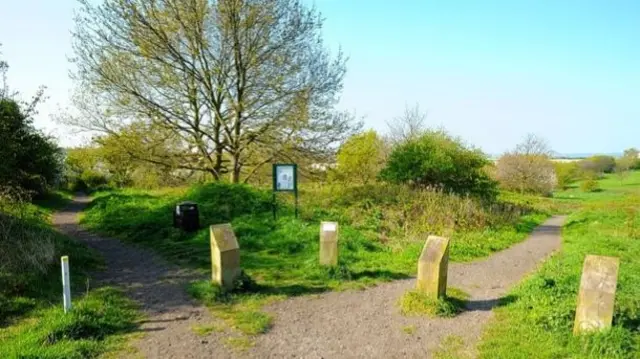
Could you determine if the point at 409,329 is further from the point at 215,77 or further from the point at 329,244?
the point at 215,77

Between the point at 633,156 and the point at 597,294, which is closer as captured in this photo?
the point at 597,294

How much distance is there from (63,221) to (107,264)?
10026 mm

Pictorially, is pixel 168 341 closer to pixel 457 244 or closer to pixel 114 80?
pixel 457 244

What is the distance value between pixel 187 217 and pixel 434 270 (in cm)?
818

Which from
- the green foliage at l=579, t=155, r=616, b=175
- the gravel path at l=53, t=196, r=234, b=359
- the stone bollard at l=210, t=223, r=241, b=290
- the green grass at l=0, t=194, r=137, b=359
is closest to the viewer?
the green grass at l=0, t=194, r=137, b=359

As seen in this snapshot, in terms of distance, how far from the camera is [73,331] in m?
5.27

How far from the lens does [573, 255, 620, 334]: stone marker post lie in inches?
200

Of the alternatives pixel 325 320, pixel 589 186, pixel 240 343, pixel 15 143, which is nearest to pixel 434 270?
pixel 325 320

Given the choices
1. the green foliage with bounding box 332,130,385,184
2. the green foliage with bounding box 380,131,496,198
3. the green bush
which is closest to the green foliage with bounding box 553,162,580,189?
the green bush

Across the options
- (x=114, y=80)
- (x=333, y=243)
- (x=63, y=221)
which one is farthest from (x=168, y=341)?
(x=63, y=221)

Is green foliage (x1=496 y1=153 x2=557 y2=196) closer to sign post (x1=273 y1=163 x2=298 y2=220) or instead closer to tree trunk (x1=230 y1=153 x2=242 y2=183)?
tree trunk (x1=230 y1=153 x2=242 y2=183)

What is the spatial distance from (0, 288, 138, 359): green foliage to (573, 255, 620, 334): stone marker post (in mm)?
5761

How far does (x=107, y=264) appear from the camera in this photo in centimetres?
944

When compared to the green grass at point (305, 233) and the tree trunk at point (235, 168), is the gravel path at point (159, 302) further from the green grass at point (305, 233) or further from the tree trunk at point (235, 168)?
the tree trunk at point (235, 168)
